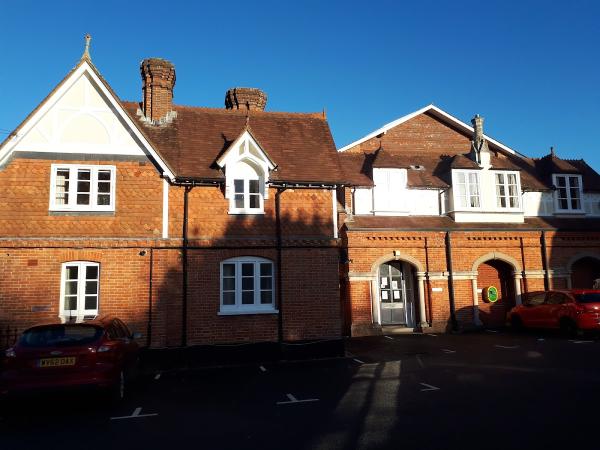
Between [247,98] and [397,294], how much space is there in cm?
1017

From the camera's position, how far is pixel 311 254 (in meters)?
13.6

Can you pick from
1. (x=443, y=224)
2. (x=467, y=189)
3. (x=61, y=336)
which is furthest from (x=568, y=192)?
(x=61, y=336)

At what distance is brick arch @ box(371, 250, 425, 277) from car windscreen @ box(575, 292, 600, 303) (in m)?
5.52

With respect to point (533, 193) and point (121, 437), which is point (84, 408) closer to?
point (121, 437)

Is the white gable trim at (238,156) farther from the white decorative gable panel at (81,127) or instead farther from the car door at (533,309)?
the car door at (533,309)

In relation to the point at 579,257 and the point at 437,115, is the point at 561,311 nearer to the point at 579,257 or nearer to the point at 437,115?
the point at 579,257

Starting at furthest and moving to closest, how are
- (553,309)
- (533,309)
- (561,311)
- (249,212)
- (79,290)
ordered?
1. (533,309)
2. (553,309)
3. (561,311)
4. (249,212)
5. (79,290)

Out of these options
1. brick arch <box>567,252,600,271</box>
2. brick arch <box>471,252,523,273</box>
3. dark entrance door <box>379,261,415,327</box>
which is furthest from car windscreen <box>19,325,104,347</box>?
brick arch <box>567,252,600,271</box>

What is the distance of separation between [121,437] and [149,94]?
38.1 feet

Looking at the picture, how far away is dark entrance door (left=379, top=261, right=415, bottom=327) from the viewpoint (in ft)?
63.0

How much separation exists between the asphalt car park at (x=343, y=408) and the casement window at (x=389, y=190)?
872cm

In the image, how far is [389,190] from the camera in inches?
790

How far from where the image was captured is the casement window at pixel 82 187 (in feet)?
41.1

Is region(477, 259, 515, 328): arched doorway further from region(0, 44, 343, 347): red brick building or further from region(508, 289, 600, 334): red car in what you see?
region(0, 44, 343, 347): red brick building
